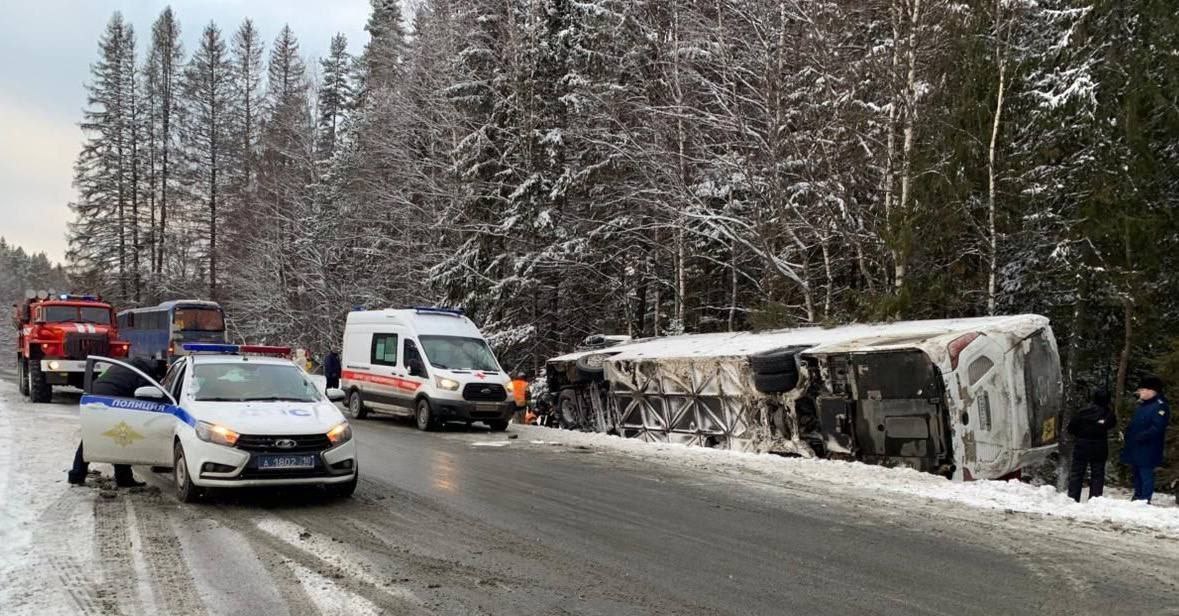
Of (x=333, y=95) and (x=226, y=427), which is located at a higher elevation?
(x=333, y=95)

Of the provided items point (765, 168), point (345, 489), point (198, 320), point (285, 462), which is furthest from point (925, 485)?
point (198, 320)

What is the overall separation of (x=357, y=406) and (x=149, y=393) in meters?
10.6

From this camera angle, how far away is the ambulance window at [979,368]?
10227 millimetres

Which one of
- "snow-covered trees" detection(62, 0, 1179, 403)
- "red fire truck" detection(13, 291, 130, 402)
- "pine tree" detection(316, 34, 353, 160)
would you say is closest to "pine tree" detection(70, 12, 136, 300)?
"pine tree" detection(316, 34, 353, 160)

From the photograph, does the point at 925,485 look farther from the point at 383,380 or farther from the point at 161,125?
the point at 161,125

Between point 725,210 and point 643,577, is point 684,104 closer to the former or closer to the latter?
point 725,210

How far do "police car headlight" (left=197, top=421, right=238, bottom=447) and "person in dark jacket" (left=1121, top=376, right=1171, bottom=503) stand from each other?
401 inches

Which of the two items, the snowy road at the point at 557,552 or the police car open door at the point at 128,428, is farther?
the police car open door at the point at 128,428

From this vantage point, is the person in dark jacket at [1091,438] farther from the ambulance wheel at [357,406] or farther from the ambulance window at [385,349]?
the ambulance wheel at [357,406]

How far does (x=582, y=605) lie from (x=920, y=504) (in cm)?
507

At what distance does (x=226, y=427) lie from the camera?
25.2 ft

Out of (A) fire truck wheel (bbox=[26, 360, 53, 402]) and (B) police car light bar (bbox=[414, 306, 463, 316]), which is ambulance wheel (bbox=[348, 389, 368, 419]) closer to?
(B) police car light bar (bbox=[414, 306, 463, 316])

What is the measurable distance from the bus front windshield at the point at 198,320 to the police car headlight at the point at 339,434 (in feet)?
69.6

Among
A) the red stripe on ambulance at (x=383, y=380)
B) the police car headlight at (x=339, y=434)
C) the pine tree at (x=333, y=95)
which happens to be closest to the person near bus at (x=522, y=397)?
the red stripe on ambulance at (x=383, y=380)
